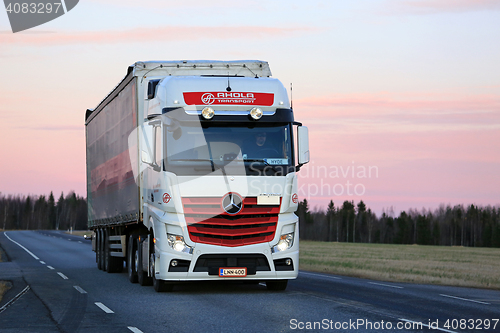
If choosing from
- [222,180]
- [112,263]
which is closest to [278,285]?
[222,180]

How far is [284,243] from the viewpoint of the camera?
13172 mm

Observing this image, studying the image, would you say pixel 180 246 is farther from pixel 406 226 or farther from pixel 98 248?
pixel 406 226

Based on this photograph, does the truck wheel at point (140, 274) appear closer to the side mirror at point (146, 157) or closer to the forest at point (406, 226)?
the side mirror at point (146, 157)

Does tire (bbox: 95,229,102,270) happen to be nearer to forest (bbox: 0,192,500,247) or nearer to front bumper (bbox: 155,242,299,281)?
front bumper (bbox: 155,242,299,281)

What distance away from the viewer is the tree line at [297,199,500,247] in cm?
16200

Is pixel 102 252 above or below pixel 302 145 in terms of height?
below

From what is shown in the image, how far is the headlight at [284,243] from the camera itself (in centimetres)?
1309

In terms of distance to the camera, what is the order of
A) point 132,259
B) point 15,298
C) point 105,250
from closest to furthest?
point 15,298 → point 132,259 → point 105,250

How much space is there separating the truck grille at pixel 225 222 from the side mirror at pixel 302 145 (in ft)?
3.71

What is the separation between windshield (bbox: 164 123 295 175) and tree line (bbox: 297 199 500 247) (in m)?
145

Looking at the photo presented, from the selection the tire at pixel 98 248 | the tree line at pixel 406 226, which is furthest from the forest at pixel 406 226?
the tire at pixel 98 248

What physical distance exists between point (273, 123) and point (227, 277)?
322 centimetres

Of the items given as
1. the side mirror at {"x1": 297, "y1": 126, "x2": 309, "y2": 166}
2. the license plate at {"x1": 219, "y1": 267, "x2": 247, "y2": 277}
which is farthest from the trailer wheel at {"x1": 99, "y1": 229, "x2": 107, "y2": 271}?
the side mirror at {"x1": 297, "y1": 126, "x2": 309, "y2": 166}

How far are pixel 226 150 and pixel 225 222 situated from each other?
1.42 meters
